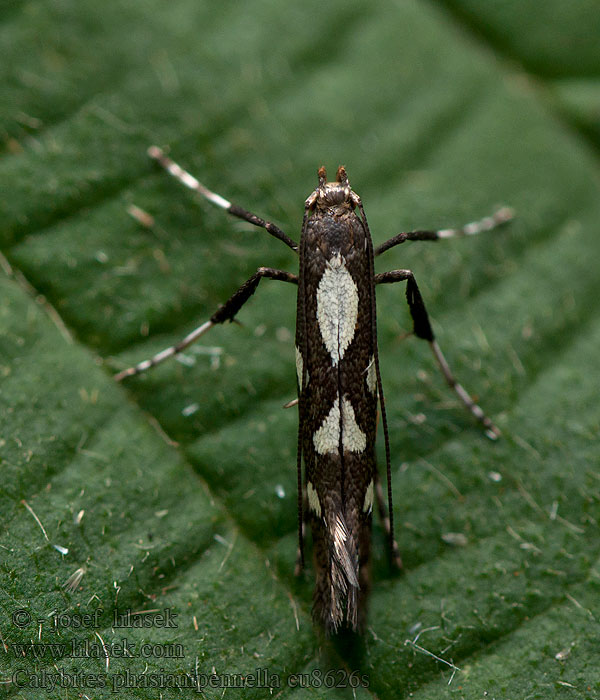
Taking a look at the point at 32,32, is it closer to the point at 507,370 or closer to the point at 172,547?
the point at 172,547

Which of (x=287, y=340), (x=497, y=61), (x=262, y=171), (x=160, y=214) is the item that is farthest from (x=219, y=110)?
(x=497, y=61)

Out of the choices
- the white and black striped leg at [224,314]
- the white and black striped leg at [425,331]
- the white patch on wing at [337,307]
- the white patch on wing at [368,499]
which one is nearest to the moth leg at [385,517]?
the white patch on wing at [368,499]

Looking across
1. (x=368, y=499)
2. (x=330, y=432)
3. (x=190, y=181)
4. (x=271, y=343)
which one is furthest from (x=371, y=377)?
(x=190, y=181)

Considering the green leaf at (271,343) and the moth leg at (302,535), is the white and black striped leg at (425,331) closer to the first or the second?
the green leaf at (271,343)

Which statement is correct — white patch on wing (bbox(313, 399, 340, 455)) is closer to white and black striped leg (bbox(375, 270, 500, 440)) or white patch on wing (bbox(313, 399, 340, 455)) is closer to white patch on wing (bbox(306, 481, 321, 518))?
white patch on wing (bbox(306, 481, 321, 518))

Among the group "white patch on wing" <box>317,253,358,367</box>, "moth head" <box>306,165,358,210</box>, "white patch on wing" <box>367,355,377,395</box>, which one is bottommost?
"white patch on wing" <box>367,355,377,395</box>

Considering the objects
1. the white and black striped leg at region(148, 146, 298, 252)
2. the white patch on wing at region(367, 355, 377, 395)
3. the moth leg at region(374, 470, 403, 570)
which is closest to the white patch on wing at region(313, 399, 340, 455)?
the white patch on wing at region(367, 355, 377, 395)
